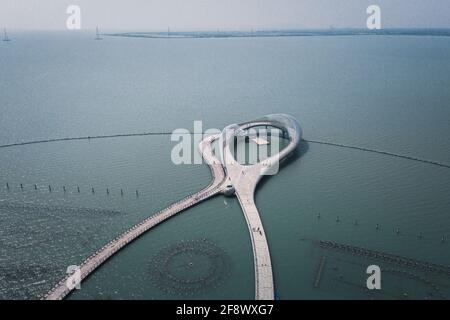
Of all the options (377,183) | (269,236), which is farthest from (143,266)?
(377,183)

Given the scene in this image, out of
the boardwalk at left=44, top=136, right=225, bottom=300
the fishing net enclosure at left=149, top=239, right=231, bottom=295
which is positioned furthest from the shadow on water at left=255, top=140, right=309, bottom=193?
the fishing net enclosure at left=149, top=239, right=231, bottom=295

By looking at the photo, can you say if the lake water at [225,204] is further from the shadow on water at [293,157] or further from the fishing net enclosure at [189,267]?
the fishing net enclosure at [189,267]

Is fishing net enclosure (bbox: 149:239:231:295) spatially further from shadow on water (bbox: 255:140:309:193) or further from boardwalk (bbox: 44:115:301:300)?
shadow on water (bbox: 255:140:309:193)

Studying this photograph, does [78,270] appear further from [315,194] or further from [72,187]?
[315,194]

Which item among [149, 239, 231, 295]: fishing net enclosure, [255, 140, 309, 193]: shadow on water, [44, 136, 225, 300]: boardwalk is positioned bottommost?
[149, 239, 231, 295]: fishing net enclosure

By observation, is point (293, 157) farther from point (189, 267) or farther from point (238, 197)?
point (189, 267)
